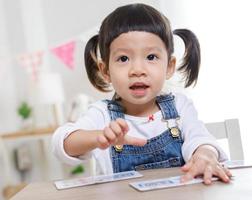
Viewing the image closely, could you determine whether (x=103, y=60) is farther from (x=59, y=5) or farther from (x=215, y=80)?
(x=59, y=5)

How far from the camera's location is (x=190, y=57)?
106 cm

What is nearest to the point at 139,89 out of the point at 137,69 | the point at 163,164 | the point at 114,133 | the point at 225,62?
the point at 137,69

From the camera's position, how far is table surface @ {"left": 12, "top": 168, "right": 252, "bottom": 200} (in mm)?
544

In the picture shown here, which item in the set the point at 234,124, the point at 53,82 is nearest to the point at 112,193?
the point at 234,124

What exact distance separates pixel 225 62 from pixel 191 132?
1.27 metres

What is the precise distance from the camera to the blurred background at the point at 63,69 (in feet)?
6.98

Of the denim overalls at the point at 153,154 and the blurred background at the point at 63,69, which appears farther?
the blurred background at the point at 63,69

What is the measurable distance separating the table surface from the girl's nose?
243 millimetres

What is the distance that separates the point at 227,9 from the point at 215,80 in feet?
1.19

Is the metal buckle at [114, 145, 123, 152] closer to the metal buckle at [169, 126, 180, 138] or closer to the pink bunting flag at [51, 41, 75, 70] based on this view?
the metal buckle at [169, 126, 180, 138]

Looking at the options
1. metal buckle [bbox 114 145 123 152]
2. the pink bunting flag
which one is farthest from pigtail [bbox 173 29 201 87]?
the pink bunting flag

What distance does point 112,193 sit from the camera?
23.8 inches

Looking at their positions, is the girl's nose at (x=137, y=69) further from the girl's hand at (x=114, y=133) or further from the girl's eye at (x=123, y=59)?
the girl's hand at (x=114, y=133)

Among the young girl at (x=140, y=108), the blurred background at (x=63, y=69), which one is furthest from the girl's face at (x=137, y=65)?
the blurred background at (x=63, y=69)
